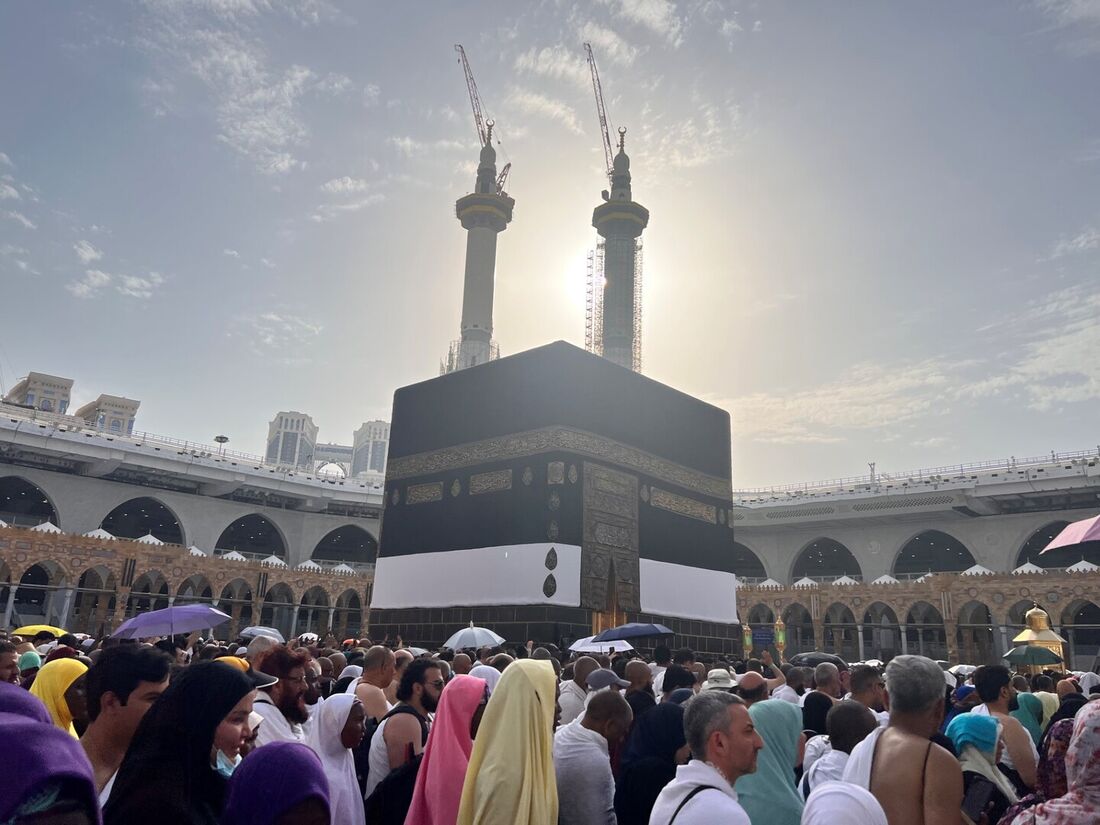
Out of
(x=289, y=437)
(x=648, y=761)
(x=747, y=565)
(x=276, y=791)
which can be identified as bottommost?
(x=648, y=761)

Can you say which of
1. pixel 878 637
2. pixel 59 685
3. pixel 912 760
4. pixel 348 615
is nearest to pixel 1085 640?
pixel 878 637

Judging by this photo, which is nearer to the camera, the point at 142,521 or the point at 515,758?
the point at 515,758

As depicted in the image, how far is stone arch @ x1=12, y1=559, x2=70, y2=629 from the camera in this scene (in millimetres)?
22438

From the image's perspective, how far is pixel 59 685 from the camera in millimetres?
3186

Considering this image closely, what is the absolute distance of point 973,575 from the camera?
24375mm

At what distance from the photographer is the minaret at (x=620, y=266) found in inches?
1602

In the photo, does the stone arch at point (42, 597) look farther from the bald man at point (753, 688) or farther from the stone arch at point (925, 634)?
the stone arch at point (925, 634)

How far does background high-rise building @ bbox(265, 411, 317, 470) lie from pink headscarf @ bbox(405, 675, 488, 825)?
329ft

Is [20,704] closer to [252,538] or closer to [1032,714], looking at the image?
[1032,714]

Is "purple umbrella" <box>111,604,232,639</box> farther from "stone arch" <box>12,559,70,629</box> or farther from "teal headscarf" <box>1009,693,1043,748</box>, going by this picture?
"stone arch" <box>12,559,70,629</box>

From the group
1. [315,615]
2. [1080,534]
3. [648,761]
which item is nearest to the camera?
[648,761]

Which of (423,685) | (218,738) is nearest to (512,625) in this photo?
(423,685)

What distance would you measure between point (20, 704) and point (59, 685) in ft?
7.88

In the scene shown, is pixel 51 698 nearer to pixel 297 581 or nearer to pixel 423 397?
pixel 423 397
